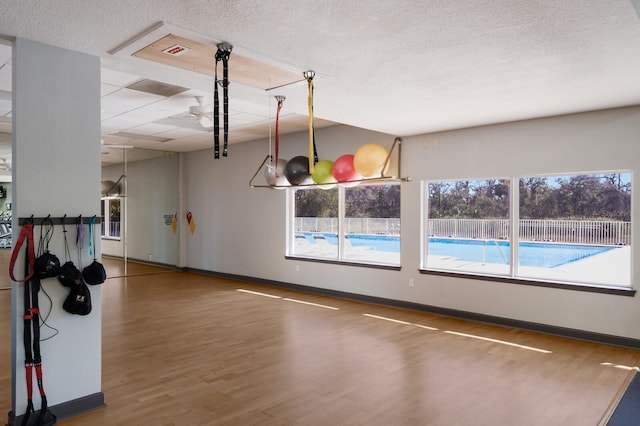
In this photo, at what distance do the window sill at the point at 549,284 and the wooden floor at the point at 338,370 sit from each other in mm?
587

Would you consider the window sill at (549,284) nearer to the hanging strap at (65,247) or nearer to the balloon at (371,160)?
the balloon at (371,160)

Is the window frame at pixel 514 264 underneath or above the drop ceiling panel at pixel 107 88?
underneath

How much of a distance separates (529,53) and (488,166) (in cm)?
278

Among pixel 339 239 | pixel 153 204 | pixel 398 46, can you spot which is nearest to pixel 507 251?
pixel 339 239

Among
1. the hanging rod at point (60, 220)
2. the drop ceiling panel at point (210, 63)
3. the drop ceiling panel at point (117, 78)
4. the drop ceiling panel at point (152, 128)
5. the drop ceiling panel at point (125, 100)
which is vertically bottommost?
the hanging rod at point (60, 220)

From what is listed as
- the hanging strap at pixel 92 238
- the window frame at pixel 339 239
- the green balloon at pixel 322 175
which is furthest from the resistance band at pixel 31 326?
the window frame at pixel 339 239

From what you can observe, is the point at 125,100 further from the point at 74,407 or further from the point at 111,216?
the point at 111,216

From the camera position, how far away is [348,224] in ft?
24.8

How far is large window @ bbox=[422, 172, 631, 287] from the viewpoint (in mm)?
5066

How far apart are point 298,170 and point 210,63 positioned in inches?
95.1

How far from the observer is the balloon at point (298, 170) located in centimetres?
568

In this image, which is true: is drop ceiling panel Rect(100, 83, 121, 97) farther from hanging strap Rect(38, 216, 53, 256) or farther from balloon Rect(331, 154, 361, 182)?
balloon Rect(331, 154, 361, 182)

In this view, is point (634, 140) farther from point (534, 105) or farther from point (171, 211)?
point (171, 211)

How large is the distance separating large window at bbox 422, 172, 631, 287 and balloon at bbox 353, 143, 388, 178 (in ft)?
4.61
